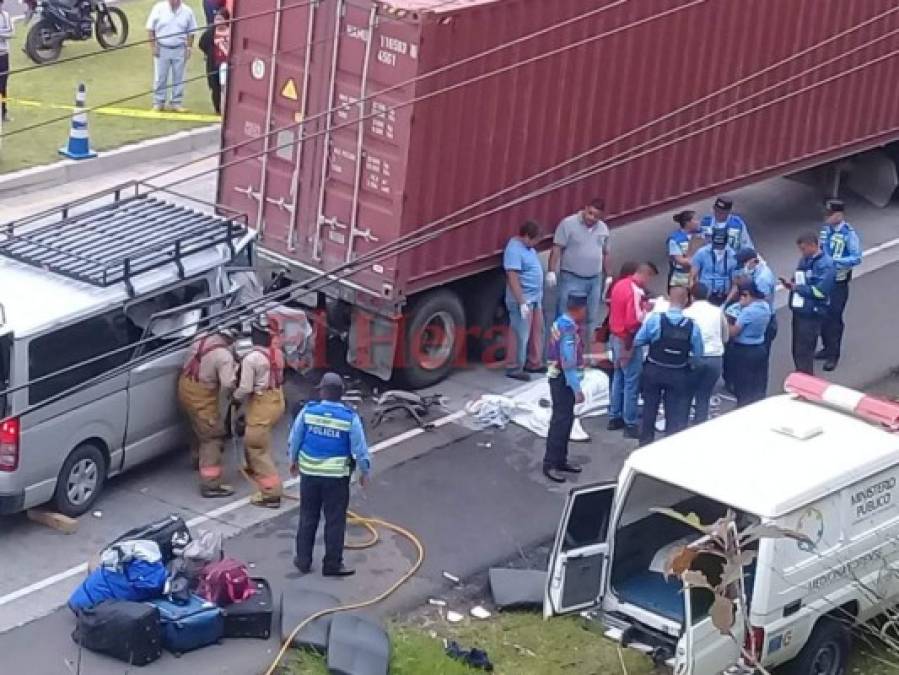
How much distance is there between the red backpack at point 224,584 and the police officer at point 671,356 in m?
3.97

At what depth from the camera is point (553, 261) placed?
1697 centimetres

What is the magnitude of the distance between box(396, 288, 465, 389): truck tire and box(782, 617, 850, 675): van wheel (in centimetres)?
546

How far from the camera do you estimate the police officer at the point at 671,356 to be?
583 inches

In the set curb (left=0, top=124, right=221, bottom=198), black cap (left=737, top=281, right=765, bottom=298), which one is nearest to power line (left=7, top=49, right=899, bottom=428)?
black cap (left=737, top=281, right=765, bottom=298)

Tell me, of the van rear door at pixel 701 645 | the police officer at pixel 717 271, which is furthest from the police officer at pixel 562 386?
the van rear door at pixel 701 645

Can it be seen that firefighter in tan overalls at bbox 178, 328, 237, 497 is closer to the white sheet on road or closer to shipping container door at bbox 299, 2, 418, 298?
shipping container door at bbox 299, 2, 418, 298

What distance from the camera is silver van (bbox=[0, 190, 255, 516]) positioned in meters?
13.3

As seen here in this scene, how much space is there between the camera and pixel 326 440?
42.3 feet

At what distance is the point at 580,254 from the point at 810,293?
6.58 feet

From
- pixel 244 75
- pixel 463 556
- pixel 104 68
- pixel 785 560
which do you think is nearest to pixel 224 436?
pixel 463 556

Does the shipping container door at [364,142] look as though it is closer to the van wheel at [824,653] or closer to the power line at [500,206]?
the power line at [500,206]

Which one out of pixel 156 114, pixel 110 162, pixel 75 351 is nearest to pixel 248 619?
pixel 75 351

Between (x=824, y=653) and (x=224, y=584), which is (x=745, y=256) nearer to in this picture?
(x=824, y=653)

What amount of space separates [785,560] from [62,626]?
4600 mm
